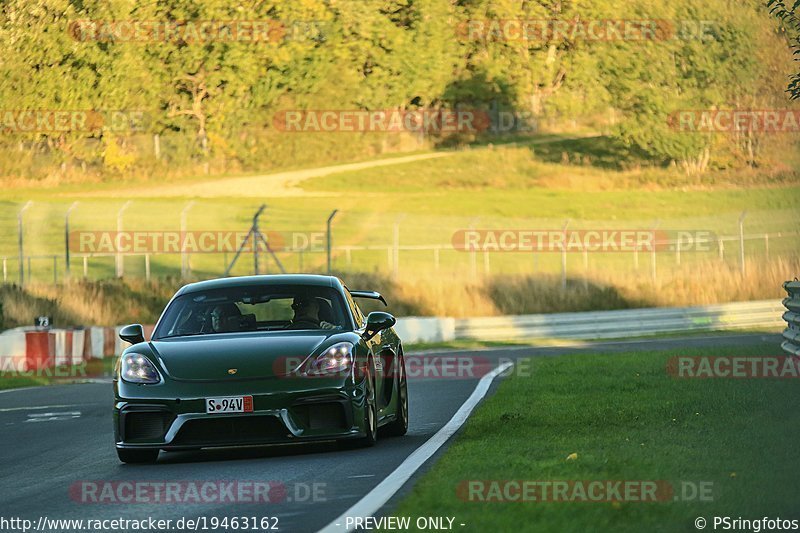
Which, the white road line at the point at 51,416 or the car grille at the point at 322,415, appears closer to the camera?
the car grille at the point at 322,415

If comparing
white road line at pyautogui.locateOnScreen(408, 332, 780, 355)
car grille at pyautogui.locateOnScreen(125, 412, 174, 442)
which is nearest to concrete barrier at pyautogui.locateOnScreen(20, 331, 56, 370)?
white road line at pyautogui.locateOnScreen(408, 332, 780, 355)

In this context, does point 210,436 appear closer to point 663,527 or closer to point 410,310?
point 663,527

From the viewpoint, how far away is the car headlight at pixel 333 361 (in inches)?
458

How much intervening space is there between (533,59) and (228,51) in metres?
18.9

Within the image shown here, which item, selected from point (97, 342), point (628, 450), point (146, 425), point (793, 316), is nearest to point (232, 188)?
point (97, 342)

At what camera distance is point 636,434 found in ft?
38.4

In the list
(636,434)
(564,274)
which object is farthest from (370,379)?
(564,274)

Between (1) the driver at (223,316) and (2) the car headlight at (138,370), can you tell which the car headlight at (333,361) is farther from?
(1) the driver at (223,316)

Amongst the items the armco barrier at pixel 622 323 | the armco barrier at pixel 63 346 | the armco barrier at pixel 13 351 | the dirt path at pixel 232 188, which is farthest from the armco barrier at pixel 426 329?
the dirt path at pixel 232 188

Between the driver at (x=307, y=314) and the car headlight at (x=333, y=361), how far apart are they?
0.83 meters

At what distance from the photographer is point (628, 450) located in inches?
412

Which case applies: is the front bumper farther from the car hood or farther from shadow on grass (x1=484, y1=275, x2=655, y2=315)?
shadow on grass (x1=484, y1=275, x2=655, y2=315)

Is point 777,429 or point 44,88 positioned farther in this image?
point 44,88

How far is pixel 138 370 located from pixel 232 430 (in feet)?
2.98
